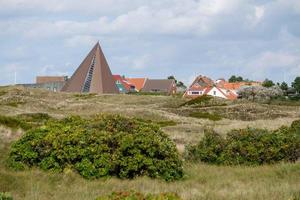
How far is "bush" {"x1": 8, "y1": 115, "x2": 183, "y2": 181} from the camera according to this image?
1195cm

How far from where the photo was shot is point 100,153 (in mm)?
12180

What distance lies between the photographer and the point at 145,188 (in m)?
10.2

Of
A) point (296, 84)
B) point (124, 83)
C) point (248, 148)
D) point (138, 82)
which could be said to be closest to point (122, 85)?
point (124, 83)

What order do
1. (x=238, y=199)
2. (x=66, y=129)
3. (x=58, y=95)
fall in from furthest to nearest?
(x=58, y=95) < (x=66, y=129) < (x=238, y=199)

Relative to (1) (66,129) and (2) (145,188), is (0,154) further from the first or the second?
(2) (145,188)

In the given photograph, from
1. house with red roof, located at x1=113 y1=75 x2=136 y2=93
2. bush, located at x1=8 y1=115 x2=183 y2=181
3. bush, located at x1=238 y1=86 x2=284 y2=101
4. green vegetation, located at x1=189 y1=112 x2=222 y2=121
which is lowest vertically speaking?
green vegetation, located at x1=189 y1=112 x2=222 y2=121

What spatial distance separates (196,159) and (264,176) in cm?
354

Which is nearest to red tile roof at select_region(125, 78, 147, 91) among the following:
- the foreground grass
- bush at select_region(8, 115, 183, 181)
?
bush at select_region(8, 115, 183, 181)

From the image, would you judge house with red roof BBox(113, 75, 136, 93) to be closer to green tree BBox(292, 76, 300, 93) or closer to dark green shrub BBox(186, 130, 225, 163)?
green tree BBox(292, 76, 300, 93)

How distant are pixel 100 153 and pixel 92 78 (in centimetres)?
8490

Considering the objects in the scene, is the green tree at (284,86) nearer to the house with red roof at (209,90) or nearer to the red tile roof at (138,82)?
the house with red roof at (209,90)

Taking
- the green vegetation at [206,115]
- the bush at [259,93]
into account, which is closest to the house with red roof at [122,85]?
the bush at [259,93]

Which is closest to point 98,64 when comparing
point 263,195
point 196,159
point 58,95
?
point 58,95

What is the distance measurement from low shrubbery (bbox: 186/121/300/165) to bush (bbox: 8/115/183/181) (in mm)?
2527
